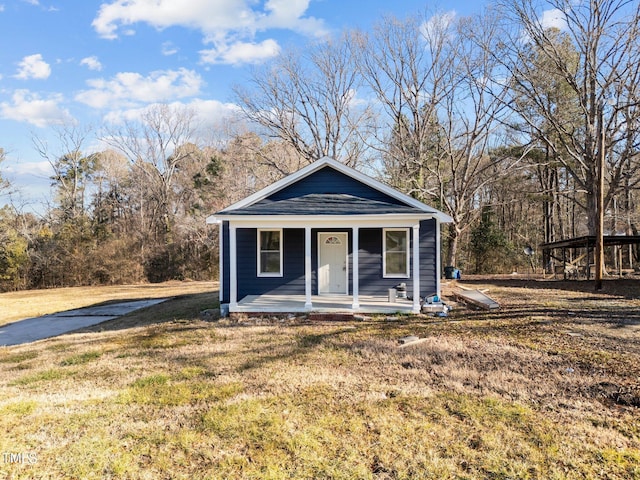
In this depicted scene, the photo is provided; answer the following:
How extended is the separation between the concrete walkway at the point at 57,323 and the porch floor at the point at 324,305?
→ 4.98 meters

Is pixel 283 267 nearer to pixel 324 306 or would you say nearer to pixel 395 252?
pixel 324 306

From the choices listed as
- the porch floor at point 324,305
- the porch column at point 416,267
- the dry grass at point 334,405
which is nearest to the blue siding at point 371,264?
the porch floor at point 324,305

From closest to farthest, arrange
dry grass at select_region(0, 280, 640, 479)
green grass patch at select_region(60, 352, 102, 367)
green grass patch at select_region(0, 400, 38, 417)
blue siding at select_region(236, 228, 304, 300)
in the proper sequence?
dry grass at select_region(0, 280, 640, 479) → green grass patch at select_region(0, 400, 38, 417) → green grass patch at select_region(60, 352, 102, 367) → blue siding at select_region(236, 228, 304, 300)

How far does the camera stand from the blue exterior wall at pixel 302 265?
11.3 meters

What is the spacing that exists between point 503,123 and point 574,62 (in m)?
4.02

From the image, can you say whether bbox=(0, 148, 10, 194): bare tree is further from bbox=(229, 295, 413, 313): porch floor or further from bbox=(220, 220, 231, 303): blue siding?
bbox=(229, 295, 413, 313): porch floor

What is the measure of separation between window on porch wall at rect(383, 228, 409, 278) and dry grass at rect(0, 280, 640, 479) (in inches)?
139

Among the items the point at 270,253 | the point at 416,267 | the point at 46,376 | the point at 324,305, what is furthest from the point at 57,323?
the point at 416,267

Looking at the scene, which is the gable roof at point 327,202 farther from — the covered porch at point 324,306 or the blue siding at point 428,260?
the covered porch at point 324,306

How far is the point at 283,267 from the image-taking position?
455 inches

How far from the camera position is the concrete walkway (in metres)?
9.88

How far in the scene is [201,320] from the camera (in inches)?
399

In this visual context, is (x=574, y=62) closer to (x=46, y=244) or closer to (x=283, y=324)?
(x=283, y=324)

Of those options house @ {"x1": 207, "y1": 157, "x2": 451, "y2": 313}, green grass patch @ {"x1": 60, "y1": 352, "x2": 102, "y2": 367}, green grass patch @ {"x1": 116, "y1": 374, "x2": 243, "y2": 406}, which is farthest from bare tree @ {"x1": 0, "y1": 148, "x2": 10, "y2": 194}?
green grass patch @ {"x1": 116, "y1": 374, "x2": 243, "y2": 406}
